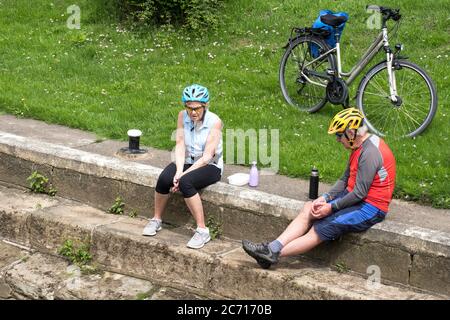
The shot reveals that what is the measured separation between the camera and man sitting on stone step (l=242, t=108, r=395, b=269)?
6828 mm

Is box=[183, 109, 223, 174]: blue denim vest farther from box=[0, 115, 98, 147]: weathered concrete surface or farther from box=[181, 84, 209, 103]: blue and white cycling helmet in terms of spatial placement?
box=[0, 115, 98, 147]: weathered concrete surface

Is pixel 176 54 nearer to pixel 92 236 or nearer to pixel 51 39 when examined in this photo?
pixel 51 39

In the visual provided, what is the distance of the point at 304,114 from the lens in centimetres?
978

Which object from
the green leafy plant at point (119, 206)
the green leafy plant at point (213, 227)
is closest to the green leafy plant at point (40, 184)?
the green leafy plant at point (119, 206)

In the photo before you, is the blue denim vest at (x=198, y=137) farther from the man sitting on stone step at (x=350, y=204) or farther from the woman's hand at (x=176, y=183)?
the man sitting on stone step at (x=350, y=204)

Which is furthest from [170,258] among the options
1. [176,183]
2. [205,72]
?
[205,72]

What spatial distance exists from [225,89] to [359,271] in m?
4.13

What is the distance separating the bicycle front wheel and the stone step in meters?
2.30

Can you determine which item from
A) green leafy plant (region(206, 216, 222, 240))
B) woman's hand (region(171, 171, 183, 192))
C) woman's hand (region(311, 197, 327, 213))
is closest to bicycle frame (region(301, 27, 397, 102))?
woman's hand (region(311, 197, 327, 213))

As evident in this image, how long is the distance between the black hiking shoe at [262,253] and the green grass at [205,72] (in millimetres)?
1450

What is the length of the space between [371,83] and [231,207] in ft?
7.94

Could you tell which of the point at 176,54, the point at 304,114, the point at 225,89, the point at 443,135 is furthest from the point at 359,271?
the point at 176,54
